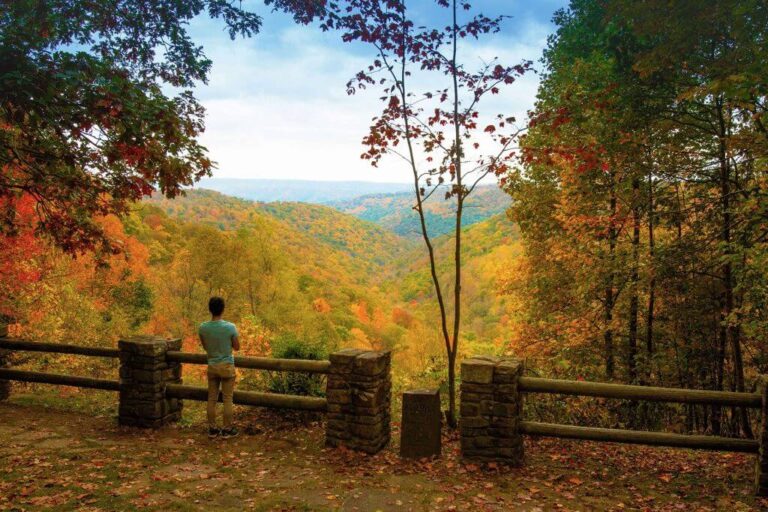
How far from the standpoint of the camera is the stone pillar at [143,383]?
6.85 m

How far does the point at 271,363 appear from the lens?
6629 mm

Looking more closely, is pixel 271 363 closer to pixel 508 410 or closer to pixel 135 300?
pixel 508 410

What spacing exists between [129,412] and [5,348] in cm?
285

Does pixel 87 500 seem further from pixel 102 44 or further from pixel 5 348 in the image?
pixel 102 44

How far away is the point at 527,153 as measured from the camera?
6984 millimetres

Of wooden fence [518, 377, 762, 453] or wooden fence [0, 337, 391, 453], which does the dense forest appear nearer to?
wooden fence [0, 337, 391, 453]

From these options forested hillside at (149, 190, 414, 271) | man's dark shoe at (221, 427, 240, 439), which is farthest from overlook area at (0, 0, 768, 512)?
forested hillside at (149, 190, 414, 271)

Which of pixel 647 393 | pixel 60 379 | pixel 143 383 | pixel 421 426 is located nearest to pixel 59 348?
pixel 60 379

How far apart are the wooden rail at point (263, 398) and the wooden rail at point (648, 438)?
2.60 metres

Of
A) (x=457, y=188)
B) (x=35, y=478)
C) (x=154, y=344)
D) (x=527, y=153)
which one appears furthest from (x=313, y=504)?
(x=527, y=153)

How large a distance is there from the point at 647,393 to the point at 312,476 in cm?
379

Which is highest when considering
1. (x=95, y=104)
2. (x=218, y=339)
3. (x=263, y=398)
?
(x=95, y=104)

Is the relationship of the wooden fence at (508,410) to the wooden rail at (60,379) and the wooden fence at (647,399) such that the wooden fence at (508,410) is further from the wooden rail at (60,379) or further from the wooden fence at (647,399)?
the wooden rail at (60,379)

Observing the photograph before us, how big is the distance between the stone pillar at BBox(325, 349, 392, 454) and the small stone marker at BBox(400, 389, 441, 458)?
0.35 meters
